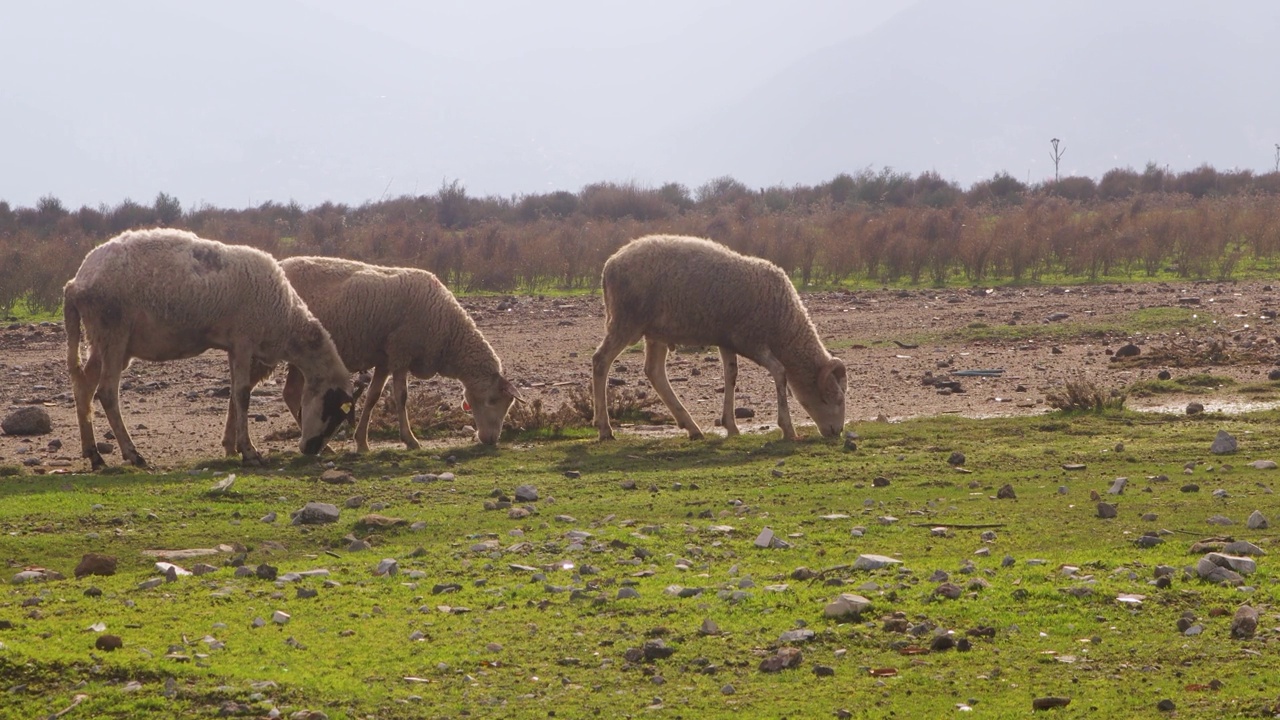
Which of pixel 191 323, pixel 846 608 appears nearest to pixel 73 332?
pixel 191 323

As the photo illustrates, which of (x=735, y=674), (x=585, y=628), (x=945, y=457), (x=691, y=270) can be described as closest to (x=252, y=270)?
(x=691, y=270)

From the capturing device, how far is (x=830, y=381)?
14.5 metres

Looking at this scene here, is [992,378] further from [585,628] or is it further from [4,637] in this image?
[4,637]

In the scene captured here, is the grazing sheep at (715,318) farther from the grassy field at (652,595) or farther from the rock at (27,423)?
the rock at (27,423)

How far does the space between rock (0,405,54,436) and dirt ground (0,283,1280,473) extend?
10cm

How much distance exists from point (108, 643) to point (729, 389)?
29.3 feet

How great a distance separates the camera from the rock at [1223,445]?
39.1 feet

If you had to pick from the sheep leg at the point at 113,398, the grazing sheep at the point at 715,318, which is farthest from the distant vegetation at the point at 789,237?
the sheep leg at the point at 113,398

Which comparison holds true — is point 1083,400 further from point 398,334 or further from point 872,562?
point 872,562

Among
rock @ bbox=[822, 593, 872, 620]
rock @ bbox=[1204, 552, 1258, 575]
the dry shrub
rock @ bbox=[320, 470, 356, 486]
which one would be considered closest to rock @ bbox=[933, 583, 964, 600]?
rock @ bbox=[822, 593, 872, 620]

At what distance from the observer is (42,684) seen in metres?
6.25

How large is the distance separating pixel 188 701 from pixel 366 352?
8509 mm

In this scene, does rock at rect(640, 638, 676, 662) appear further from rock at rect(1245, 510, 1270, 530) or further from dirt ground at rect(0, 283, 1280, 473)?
dirt ground at rect(0, 283, 1280, 473)

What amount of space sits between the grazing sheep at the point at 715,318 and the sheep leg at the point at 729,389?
13mm
